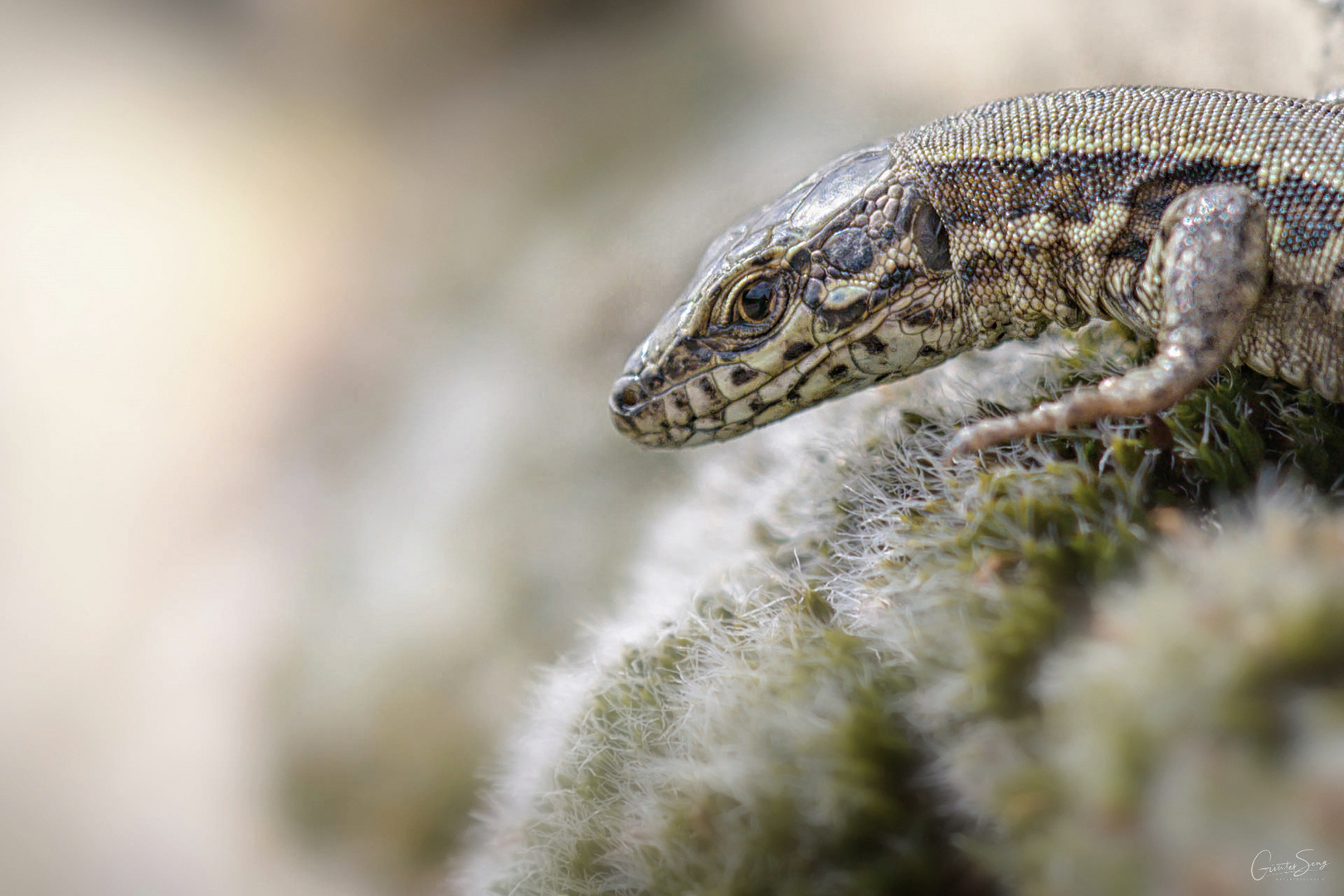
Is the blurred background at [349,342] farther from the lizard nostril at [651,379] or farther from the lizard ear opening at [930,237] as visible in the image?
the lizard ear opening at [930,237]

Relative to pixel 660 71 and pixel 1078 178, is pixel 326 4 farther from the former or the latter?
pixel 1078 178

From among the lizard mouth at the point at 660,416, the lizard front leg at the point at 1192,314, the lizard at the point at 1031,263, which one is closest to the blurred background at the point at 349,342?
the lizard mouth at the point at 660,416

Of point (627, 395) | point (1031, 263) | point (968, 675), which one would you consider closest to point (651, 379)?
point (627, 395)

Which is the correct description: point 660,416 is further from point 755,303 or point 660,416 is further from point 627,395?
point 755,303

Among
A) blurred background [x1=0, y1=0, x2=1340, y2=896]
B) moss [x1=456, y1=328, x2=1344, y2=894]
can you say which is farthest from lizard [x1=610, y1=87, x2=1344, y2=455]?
blurred background [x1=0, y1=0, x2=1340, y2=896]

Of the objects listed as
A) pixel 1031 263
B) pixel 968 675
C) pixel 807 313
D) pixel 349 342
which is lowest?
pixel 968 675

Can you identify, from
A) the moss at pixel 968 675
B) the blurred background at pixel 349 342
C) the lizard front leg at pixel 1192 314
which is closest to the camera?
the moss at pixel 968 675
